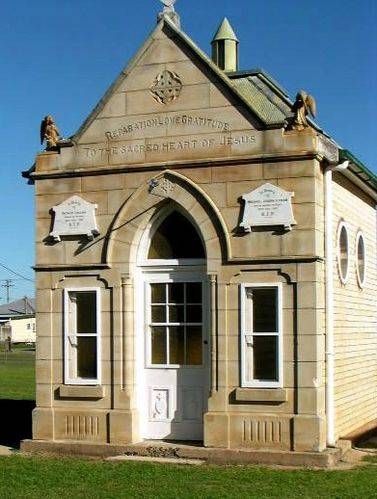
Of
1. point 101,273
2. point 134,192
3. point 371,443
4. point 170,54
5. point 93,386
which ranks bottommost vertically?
point 371,443

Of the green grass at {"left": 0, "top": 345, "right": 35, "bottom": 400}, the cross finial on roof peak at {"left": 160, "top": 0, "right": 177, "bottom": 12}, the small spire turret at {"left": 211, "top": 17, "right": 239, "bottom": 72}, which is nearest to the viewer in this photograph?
the cross finial on roof peak at {"left": 160, "top": 0, "right": 177, "bottom": 12}

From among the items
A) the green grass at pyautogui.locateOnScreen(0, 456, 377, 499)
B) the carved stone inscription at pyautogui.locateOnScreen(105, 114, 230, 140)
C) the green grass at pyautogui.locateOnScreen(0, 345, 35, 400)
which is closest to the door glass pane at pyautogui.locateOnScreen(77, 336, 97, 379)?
the green grass at pyautogui.locateOnScreen(0, 456, 377, 499)

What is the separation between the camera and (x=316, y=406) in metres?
13.8

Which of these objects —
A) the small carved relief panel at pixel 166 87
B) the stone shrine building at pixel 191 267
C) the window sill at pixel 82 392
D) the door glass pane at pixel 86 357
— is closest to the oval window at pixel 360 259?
the stone shrine building at pixel 191 267

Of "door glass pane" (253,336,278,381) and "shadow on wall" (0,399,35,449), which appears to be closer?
"door glass pane" (253,336,278,381)

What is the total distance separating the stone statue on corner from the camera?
15.9 meters

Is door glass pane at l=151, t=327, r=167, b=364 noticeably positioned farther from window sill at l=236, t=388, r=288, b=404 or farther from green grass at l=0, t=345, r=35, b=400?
green grass at l=0, t=345, r=35, b=400

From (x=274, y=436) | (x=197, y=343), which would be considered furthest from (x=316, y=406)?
(x=197, y=343)

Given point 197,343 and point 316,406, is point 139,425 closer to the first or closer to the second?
point 197,343

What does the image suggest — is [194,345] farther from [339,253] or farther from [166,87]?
[166,87]

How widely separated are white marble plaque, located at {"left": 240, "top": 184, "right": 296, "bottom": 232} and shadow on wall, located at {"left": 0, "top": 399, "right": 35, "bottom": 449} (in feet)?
18.2

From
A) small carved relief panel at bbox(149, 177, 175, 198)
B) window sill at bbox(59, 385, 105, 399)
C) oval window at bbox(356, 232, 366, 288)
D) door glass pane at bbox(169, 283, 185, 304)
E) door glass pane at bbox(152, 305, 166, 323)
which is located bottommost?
window sill at bbox(59, 385, 105, 399)

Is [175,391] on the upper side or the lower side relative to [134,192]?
Answer: lower

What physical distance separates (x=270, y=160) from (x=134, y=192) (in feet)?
7.36
